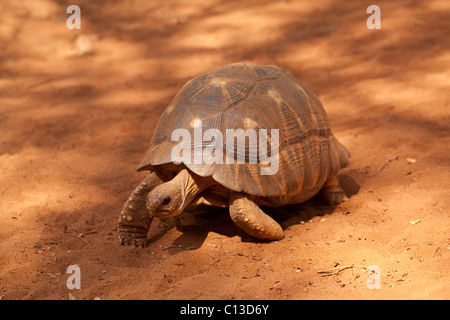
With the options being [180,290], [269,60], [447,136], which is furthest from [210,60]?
[180,290]

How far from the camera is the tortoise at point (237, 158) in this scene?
347 centimetres

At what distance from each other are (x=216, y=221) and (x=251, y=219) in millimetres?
603

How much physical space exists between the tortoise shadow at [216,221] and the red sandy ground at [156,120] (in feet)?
0.06

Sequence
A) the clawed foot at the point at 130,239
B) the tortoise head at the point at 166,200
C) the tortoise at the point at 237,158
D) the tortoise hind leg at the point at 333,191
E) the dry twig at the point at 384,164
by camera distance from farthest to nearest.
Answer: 1. the dry twig at the point at 384,164
2. the tortoise hind leg at the point at 333,191
3. the clawed foot at the point at 130,239
4. the tortoise at the point at 237,158
5. the tortoise head at the point at 166,200

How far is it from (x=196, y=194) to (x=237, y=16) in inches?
245

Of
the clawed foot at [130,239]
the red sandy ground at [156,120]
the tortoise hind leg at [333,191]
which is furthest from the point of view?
the tortoise hind leg at [333,191]

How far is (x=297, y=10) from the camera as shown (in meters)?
9.20

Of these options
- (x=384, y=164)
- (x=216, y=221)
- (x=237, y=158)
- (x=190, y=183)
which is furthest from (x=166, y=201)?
(x=384, y=164)

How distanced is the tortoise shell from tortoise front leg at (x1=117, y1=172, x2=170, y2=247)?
16 centimetres

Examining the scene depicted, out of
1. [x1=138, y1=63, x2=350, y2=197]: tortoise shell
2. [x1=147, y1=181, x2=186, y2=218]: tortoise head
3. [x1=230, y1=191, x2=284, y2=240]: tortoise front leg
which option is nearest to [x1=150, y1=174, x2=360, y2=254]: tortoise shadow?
[x1=230, y1=191, x2=284, y2=240]: tortoise front leg

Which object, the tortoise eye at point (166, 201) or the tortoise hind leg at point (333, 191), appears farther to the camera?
the tortoise hind leg at point (333, 191)

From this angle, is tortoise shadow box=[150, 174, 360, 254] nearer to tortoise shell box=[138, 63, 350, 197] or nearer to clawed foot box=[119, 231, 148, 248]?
clawed foot box=[119, 231, 148, 248]

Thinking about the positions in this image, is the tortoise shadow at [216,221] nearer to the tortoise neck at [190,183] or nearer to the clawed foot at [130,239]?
the clawed foot at [130,239]

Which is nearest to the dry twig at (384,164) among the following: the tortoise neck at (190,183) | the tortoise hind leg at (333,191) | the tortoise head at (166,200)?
the tortoise hind leg at (333,191)
